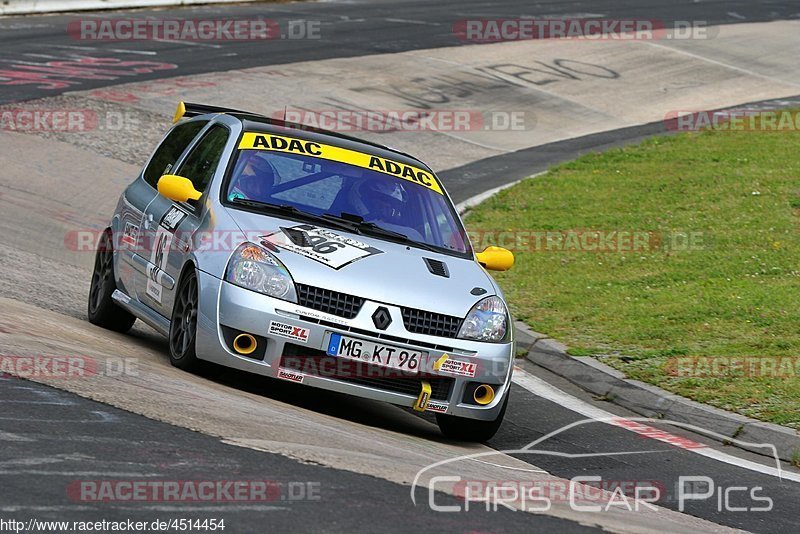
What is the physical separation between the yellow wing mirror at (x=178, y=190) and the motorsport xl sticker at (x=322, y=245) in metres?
0.84

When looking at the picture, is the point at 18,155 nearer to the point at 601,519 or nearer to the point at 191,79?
the point at 191,79

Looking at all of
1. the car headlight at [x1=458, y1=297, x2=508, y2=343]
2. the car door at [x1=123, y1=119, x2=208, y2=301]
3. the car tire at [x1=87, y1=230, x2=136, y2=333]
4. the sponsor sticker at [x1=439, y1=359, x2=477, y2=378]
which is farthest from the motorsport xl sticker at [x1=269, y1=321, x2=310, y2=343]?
the car tire at [x1=87, y1=230, x2=136, y2=333]

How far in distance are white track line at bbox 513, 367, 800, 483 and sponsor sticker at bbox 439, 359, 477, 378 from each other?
5.25 feet

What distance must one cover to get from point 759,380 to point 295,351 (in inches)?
149

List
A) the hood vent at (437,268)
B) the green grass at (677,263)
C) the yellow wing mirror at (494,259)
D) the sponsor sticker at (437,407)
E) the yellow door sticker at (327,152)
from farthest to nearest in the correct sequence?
the green grass at (677,263)
the yellow door sticker at (327,152)
the yellow wing mirror at (494,259)
the hood vent at (437,268)
the sponsor sticker at (437,407)

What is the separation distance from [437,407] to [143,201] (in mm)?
2971

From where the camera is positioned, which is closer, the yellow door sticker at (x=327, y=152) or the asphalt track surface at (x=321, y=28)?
the yellow door sticker at (x=327, y=152)

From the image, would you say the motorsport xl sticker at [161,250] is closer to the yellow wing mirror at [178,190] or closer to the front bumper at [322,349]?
the yellow wing mirror at [178,190]

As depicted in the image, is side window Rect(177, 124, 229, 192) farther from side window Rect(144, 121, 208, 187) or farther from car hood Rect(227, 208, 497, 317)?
car hood Rect(227, 208, 497, 317)

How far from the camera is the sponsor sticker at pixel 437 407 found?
750 centimetres

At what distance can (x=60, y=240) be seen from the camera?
43.1 ft

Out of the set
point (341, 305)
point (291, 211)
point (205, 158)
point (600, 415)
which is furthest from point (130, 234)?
point (600, 415)

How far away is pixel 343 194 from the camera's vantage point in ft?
27.8

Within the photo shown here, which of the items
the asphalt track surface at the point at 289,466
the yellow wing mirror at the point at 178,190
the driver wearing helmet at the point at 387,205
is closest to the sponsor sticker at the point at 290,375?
the asphalt track surface at the point at 289,466
